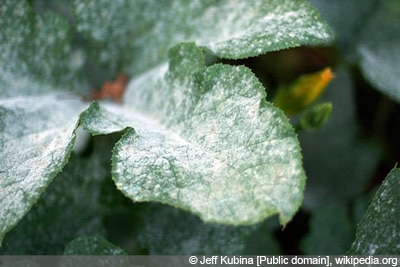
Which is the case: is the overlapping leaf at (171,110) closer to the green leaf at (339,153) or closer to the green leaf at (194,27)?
the green leaf at (194,27)

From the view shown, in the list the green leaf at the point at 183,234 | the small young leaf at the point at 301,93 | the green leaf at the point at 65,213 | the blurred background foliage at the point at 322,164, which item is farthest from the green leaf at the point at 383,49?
the green leaf at the point at 65,213

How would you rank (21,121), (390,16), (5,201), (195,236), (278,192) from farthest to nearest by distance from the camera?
(390,16) → (195,236) → (21,121) → (5,201) → (278,192)

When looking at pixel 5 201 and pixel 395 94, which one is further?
pixel 395 94

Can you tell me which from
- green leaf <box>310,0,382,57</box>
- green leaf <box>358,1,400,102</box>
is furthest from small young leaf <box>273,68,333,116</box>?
green leaf <box>310,0,382,57</box>

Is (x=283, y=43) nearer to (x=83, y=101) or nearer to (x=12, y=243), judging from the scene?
(x=83, y=101)

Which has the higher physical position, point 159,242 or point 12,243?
point 12,243

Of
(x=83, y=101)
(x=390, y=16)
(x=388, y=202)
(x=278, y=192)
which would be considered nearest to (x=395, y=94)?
(x=390, y=16)
